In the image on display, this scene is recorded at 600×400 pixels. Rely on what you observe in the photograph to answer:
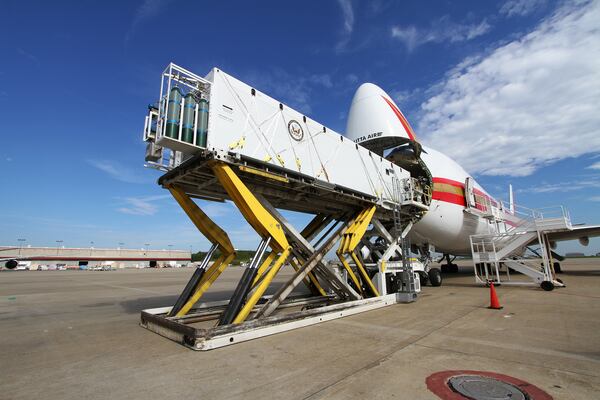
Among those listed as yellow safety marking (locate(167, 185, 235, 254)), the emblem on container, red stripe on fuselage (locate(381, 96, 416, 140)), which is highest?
red stripe on fuselage (locate(381, 96, 416, 140))

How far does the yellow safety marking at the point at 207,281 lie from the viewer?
7450 mm

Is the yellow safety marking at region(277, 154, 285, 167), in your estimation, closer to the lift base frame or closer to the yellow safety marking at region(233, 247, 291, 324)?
the yellow safety marking at region(233, 247, 291, 324)

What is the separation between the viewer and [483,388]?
11.1ft

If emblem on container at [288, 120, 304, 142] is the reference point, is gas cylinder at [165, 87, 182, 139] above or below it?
below

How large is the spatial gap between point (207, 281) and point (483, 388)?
642 cm

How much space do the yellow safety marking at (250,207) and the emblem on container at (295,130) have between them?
2.42 metres

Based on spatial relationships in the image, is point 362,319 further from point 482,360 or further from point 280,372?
point 280,372

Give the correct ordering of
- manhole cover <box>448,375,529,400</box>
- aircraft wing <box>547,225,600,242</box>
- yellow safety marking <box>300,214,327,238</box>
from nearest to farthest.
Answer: manhole cover <box>448,375,529,400</box> → yellow safety marking <box>300,214,327,238</box> → aircraft wing <box>547,225,600,242</box>

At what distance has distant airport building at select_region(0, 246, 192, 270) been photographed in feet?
182

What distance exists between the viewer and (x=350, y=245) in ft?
31.6

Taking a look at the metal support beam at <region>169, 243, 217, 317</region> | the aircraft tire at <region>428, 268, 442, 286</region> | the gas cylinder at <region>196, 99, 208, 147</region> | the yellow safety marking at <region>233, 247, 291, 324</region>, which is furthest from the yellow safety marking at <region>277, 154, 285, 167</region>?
the aircraft tire at <region>428, 268, 442, 286</region>

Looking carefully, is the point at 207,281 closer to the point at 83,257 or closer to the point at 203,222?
the point at 203,222

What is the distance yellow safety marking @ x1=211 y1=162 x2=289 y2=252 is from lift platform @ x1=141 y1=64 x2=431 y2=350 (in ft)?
0.09

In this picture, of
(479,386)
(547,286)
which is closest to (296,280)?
(479,386)
